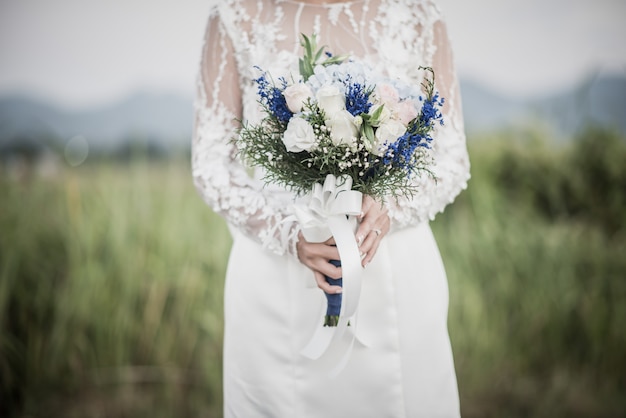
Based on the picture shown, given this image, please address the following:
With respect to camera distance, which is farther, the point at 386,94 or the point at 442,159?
the point at 442,159

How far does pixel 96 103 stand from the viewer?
3939 mm

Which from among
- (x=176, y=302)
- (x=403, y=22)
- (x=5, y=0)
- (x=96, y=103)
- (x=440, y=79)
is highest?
(x=5, y=0)

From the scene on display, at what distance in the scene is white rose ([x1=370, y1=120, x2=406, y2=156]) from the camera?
4.15 ft

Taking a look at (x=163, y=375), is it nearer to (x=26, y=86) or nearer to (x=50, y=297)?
(x=50, y=297)

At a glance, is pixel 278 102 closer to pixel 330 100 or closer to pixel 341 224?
pixel 330 100

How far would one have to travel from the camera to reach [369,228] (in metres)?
1.48

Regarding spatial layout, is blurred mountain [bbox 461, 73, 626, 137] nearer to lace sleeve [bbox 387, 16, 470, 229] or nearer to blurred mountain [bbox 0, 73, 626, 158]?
blurred mountain [bbox 0, 73, 626, 158]

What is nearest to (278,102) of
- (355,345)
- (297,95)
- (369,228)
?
(297,95)

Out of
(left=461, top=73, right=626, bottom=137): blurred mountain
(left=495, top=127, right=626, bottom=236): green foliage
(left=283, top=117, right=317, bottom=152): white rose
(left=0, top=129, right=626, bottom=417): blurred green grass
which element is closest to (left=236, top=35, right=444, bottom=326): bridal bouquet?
(left=283, top=117, right=317, bottom=152): white rose

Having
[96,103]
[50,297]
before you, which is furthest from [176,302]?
[96,103]

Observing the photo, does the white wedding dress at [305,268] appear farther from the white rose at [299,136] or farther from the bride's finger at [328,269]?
the white rose at [299,136]

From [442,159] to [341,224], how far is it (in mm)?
513

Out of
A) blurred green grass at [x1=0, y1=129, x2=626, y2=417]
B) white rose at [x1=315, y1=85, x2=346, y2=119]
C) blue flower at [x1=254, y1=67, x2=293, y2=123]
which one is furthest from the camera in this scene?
blurred green grass at [x1=0, y1=129, x2=626, y2=417]

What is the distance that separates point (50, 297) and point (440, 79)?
8.62 ft
